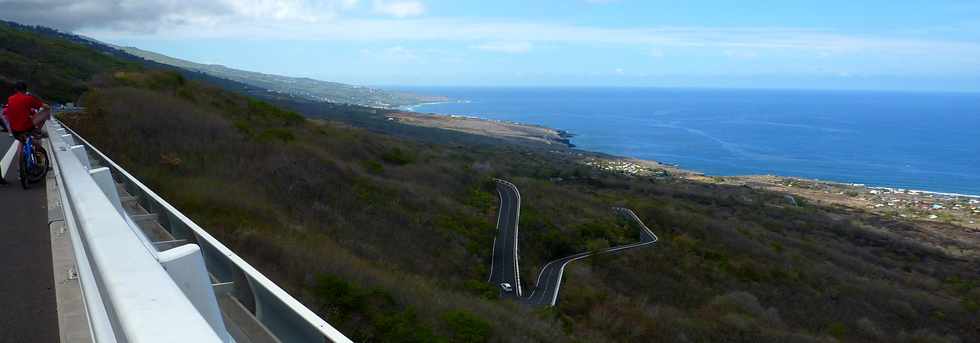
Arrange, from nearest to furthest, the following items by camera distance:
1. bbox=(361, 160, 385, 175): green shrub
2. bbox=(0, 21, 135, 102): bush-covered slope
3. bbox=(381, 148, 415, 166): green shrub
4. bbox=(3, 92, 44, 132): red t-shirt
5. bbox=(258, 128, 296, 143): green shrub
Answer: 1. bbox=(3, 92, 44, 132): red t-shirt
2. bbox=(258, 128, 296, 143): green shrub
3. bbox=(361, 160, 385, 175): green shrub
4. bbox=(0, 21, 135, 102): bush-covered slope
5. bbox=(381, 148, 415, 166): green shrub

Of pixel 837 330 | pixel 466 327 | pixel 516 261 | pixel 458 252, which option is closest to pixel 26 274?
pixel 466 327

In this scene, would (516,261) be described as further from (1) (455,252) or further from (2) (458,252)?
(1) (455,252)

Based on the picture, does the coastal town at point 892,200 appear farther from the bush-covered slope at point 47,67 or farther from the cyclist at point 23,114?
the cyclist at point 23,114

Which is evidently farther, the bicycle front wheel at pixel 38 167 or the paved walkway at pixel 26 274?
the bicycle front wheel at pixel 38 167

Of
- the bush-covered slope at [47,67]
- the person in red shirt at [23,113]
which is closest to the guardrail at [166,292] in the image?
the person in red shirt at [23,113]

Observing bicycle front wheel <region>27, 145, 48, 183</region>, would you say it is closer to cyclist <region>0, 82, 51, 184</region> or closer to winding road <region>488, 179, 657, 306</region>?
cyclist <region>0, 82, 51, 184</region>

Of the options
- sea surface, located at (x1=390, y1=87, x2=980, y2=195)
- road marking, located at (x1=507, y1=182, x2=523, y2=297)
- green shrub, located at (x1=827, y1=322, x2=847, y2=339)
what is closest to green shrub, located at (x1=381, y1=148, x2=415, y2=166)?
road marking, located at (x1=507, y1=182, x2=523, y2=297)

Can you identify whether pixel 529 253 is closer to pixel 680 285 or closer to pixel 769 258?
pixel 680 285
